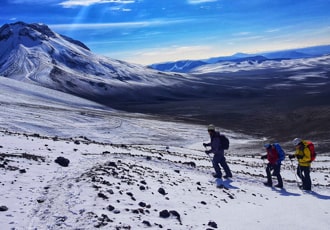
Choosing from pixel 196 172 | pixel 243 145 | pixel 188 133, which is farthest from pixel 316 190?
pixel 188 133

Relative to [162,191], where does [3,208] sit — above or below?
above

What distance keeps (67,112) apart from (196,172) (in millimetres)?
47931

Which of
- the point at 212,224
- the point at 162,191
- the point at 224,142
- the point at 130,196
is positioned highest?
the point at 224,142

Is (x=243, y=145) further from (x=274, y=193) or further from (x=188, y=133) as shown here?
(x=274, y=193)

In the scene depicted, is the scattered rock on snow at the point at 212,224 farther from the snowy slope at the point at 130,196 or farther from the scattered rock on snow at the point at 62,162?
the scattered rock on snow at the point at 62,162

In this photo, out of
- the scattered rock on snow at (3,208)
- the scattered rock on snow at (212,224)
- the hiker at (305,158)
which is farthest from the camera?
the hiker at (305,158)

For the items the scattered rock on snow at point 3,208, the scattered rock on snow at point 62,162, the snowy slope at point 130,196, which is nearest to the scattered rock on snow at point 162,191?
the snowy slope at point 130,196

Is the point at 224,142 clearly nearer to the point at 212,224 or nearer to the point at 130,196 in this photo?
the point at 130,196

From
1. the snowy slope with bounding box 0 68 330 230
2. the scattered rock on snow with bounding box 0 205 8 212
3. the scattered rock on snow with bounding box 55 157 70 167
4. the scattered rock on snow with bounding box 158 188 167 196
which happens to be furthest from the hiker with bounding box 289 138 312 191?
the scattered rock on snow with bounding box 0 205 8 212

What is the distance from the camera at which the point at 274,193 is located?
1633 cm

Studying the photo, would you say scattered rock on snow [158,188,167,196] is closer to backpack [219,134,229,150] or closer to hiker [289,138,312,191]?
backpack [219,134,229,150]

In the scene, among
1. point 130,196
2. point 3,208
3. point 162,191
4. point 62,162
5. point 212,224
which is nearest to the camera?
point 3,208

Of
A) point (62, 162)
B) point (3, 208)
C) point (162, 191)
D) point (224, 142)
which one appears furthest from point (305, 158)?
point (3, 208)

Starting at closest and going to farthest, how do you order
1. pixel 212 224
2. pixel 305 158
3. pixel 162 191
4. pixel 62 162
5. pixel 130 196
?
pixel 212 224, pixel 130 196, pixel 162 191, pixel 62 162, pixel 305 158
